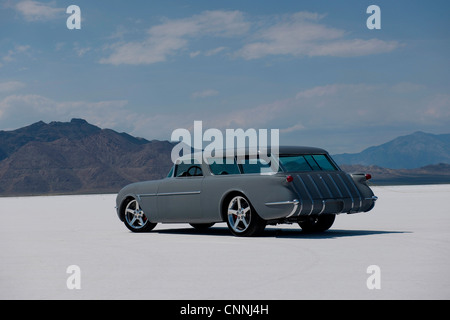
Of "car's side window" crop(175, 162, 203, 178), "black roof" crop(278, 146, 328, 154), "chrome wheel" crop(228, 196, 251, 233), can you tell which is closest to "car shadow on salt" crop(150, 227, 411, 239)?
"chrome wheel" crop(228, 196, 251, 233)

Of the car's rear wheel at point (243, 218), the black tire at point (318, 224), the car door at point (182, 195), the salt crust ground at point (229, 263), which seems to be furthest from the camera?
the black tire at point (318, 224)

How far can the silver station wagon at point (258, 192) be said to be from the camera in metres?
12.8

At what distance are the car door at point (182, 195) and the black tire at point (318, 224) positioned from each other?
215cm

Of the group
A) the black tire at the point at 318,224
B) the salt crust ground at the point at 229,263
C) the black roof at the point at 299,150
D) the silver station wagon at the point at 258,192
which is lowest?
the salt crust ground at the point at 229,263

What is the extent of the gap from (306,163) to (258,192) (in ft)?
4.64


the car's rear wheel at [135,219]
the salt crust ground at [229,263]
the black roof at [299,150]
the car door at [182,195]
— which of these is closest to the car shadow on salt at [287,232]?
the salt crust ground at [229,263]

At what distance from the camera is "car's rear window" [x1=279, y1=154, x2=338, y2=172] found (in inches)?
527

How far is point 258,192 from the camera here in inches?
508

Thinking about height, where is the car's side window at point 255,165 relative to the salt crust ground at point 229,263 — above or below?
above

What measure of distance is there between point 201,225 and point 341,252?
18.3 feet

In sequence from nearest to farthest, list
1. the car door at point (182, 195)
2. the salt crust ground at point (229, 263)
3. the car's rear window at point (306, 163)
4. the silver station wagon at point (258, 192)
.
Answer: the salt crust ground at point (229, 263) → the silver station wagon at point (258, 192) → the car's rear window at point (306, 163) → the car door at point (182, 195)

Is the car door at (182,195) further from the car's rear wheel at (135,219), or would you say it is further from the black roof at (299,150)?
the black roof at (299,150)
